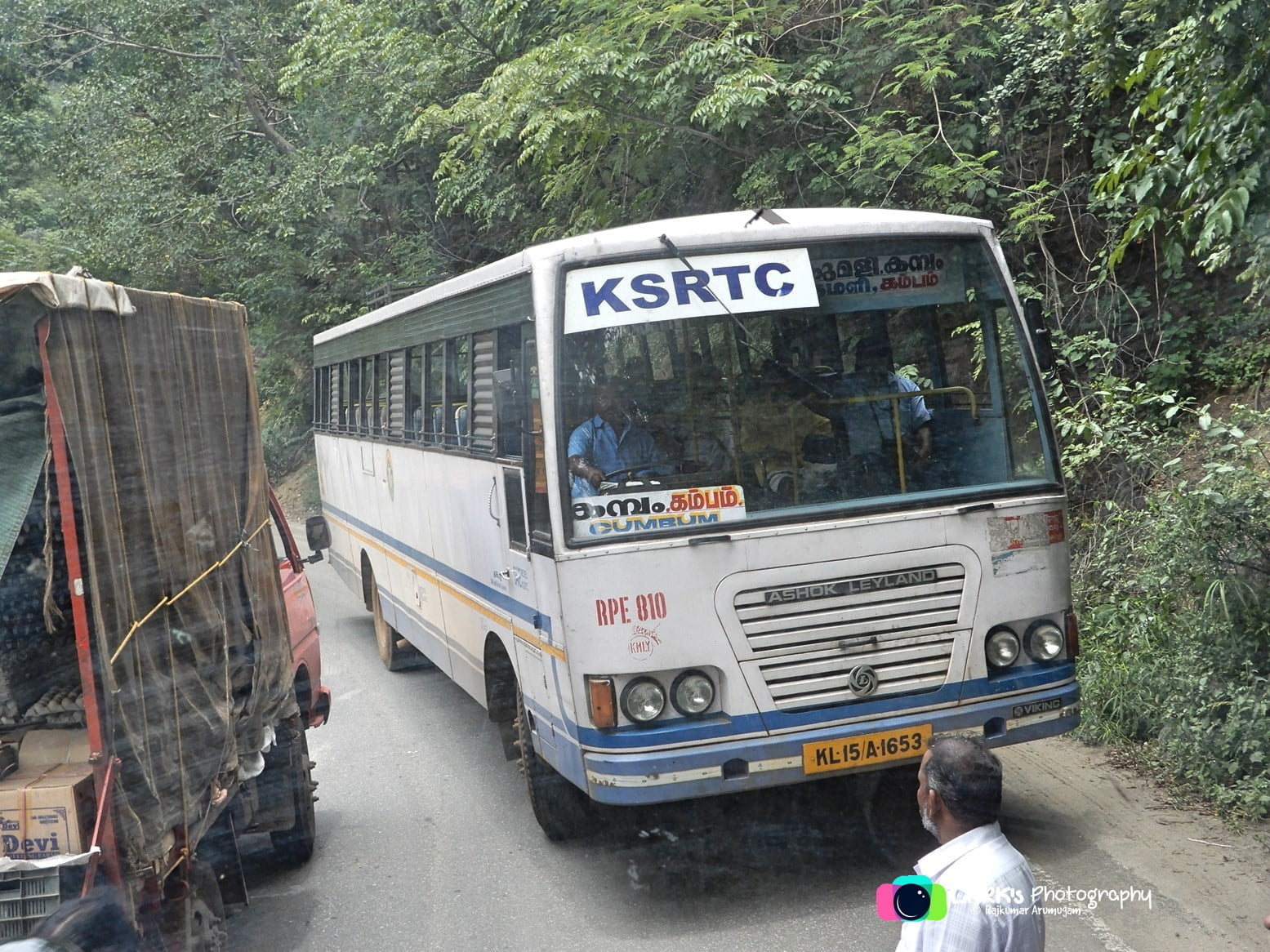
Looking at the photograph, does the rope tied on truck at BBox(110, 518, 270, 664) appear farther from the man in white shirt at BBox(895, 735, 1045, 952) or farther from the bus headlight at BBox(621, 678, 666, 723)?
the man in white shirt at BBox(895, 735, 1045, 952)

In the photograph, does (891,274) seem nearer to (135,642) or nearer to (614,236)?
(614,236)

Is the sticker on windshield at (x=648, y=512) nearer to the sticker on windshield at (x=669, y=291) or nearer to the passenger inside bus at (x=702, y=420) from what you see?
the passenger inside bus at (x=702, y=420)

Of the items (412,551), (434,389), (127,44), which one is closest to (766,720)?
(434,389)

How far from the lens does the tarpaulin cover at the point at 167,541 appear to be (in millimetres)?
3791

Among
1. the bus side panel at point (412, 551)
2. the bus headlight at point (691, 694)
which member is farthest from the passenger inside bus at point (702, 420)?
the bus side panel at point (412, 551)

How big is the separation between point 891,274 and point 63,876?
394 cm

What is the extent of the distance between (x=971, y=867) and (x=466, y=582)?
507cm

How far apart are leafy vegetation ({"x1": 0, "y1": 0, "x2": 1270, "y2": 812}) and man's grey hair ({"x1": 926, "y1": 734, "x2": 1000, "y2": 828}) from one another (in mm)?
3703

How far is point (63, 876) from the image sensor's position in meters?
3.65

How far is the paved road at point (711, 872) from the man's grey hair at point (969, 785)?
7.75 feet

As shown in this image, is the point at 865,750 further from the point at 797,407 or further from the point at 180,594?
the point at 180,594

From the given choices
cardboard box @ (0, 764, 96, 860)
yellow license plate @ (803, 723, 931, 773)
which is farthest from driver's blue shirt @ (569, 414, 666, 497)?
cardboard box @ (0, 764, 96, 860)

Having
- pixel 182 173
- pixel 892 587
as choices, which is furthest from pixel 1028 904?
pixel 182 173

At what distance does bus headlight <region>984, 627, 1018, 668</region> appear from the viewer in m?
5.19
